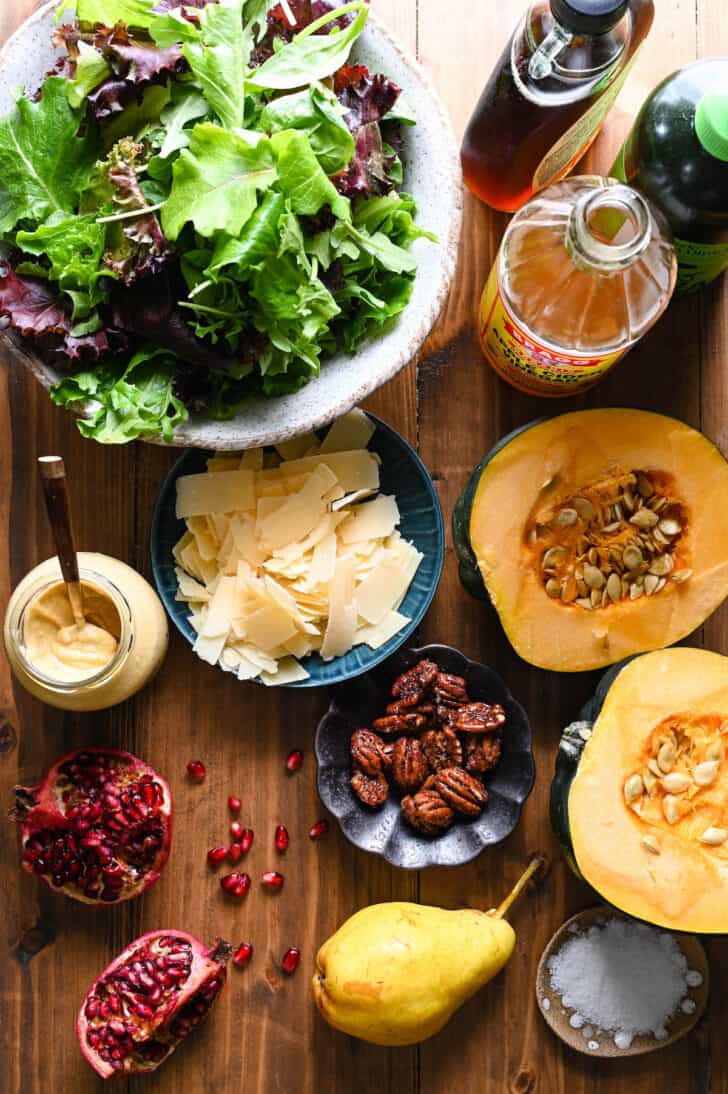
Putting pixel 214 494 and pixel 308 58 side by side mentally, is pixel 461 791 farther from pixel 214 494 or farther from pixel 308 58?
pixel 308 58

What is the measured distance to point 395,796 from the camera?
133 cm

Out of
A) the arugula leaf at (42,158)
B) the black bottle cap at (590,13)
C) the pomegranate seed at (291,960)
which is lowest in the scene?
the pomegranate seed at (291,960)

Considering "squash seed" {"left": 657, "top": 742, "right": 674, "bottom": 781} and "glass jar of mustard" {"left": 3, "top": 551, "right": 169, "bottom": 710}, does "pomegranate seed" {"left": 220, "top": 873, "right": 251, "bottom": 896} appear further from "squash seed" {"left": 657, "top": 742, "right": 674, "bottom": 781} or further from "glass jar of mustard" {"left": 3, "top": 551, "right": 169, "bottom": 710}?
"squash seed" {"left": 657, "top": 742, "right": 674, "bottom": 781}

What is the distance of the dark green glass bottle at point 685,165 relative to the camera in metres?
1.11

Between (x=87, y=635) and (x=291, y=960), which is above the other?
(x=87, y=635)

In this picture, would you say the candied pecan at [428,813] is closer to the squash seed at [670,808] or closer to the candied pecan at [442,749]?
the candied pecan at [442,749]

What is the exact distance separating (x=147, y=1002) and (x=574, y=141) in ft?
3.83

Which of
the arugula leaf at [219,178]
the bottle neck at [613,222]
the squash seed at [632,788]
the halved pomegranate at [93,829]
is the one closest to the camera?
the arugula leaf at [219,178]

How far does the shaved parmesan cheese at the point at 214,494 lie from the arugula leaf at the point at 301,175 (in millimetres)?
398

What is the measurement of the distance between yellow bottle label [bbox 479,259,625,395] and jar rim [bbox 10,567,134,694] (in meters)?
0.56

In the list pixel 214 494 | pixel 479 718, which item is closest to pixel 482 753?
pixel 479 718

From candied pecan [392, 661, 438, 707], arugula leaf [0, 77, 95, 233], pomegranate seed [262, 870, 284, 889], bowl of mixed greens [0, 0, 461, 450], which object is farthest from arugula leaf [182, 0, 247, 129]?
pomegranate seed [262, 870, 284, 889]

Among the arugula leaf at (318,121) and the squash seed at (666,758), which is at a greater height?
the arugula leaf at (318,121)

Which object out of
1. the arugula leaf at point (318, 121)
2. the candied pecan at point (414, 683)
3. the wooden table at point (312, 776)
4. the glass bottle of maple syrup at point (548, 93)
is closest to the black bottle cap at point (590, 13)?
the glass bottle of maple syrup at point (548, 93)
